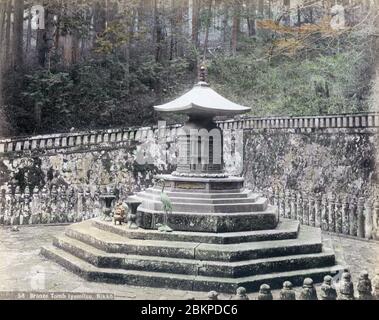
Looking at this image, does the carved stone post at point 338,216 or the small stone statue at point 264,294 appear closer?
the small stone statue at point 264,294

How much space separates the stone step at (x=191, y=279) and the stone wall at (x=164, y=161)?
17.2ft

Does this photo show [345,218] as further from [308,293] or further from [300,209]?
[308,293]

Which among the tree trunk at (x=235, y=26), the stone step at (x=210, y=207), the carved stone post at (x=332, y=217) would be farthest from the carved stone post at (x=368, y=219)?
the tree trunk at (x=235, y=26)

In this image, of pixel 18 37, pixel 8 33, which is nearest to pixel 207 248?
pixel 18 37

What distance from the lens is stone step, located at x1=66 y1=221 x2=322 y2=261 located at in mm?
6203

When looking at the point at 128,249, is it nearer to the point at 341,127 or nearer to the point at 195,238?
the point at 195,238

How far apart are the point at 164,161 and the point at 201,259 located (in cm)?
767

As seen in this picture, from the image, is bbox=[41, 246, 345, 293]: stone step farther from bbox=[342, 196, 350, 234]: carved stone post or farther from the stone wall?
the stone wall

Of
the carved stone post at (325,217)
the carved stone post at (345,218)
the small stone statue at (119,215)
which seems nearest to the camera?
the small stone statue at (119,215)

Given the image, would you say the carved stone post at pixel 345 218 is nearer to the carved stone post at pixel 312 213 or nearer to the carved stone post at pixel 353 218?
the carved stone post at pixel 353 218

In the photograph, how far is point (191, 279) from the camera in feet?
19.4

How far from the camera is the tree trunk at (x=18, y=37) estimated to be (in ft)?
42.9
